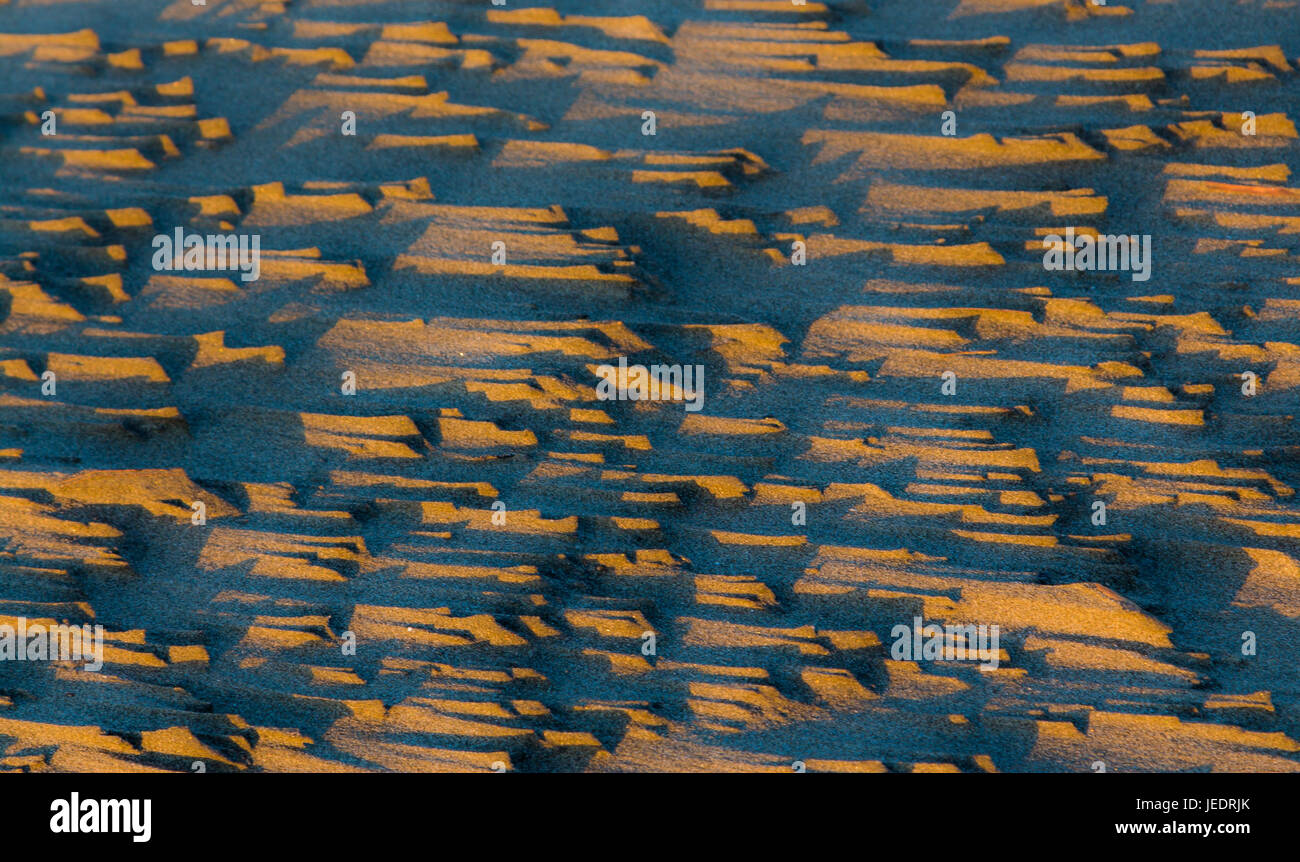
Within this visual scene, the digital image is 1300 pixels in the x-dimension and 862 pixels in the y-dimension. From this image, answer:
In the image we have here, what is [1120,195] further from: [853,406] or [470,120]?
[470,120]

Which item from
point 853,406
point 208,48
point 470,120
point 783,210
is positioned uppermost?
point 208,48

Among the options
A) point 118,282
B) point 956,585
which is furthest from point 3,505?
point 956,585

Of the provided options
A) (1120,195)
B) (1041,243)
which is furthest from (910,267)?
(1120,195)

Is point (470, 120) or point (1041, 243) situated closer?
point (1041, 243)
